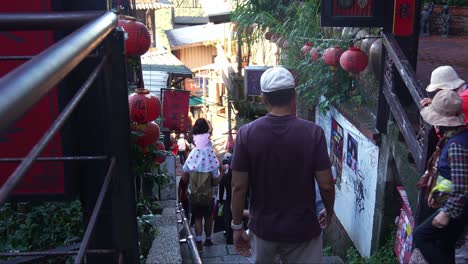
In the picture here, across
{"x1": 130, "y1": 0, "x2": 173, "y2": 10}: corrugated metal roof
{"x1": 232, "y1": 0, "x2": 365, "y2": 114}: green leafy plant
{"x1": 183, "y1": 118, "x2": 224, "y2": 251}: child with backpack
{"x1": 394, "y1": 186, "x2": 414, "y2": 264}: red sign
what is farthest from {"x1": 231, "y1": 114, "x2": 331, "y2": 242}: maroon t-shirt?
{"x1": 130, "y1": 0, "x2": 173, "y2": 10}: corrugated metal roof

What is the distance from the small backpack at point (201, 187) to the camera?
280 inches

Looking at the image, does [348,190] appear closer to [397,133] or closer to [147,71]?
[397,133]

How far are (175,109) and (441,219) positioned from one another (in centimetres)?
995

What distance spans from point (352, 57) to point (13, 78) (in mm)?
6797

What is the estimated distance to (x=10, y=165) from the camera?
2.72 meters

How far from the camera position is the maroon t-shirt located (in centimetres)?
304

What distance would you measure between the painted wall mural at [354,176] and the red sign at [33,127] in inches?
192

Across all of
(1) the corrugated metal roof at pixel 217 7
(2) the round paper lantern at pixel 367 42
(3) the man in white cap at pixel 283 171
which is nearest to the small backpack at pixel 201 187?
(2) the round paper lantern at pixel 367 42

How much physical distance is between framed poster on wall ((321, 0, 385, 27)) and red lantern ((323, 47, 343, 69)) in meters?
1.27

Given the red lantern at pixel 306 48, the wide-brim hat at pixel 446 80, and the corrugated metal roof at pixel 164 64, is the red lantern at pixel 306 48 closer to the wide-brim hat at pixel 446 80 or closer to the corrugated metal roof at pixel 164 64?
the wide-brim hat at pixel 446 80

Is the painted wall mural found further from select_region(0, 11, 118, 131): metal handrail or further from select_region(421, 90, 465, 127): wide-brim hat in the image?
select_region(0, 11, 118, 131): metal handrail

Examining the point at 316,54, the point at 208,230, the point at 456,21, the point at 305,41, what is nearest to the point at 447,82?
the point at 208,230

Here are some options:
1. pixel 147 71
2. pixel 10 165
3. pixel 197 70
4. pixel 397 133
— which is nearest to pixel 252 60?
pixel 147 71

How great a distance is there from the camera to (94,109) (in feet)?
8.07
